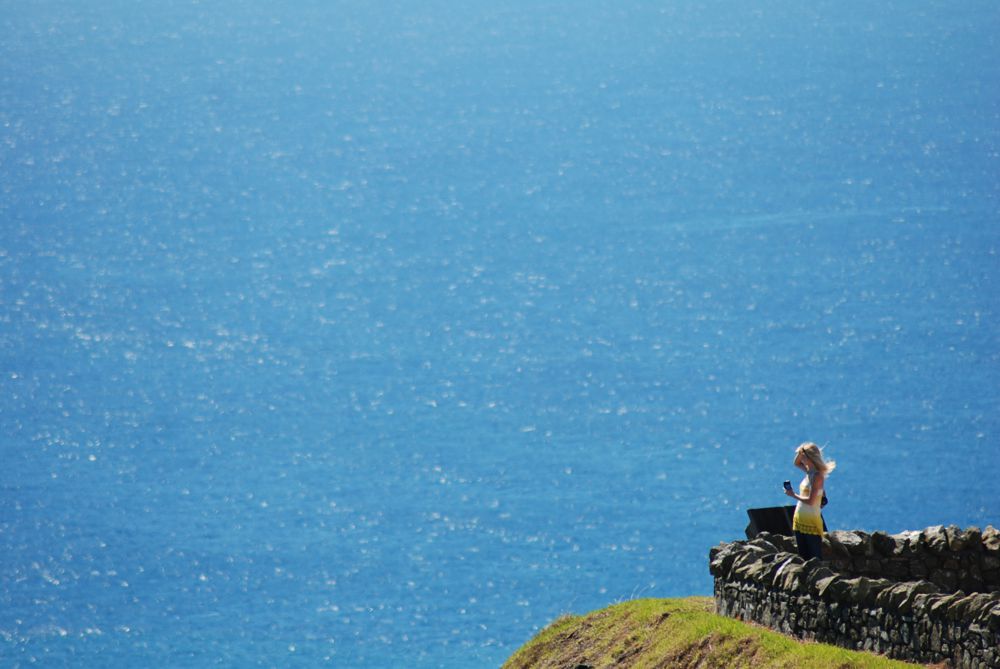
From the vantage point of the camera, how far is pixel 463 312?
62844 millimetres

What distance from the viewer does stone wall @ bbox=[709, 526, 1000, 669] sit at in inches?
604

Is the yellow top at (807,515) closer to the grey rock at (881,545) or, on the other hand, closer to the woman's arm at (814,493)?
the woman's arm at (814,493)

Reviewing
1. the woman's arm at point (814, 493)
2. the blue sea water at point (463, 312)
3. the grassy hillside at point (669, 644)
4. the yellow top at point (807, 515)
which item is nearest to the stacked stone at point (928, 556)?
the grassy hillside at point (669, 644)

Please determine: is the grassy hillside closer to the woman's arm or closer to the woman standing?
the woman standing

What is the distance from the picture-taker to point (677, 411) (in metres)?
59.5

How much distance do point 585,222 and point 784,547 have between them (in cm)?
4535

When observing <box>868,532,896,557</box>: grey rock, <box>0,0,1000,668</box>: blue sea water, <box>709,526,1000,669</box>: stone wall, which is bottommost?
→ <box>709,526,1000,669</box>: stone wall

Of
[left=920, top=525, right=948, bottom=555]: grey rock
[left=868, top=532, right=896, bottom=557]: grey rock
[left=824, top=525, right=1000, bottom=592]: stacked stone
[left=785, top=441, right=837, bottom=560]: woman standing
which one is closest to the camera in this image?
[left=785, top=441, right=837, bottom=560]: woman standing

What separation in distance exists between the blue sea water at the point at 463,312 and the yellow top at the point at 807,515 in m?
32.9

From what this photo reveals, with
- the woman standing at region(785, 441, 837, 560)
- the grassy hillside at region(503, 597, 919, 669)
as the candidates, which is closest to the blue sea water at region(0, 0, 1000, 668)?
the grassy hillside at region(503, 597, 919, 669)

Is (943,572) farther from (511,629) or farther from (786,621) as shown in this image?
(511,629)

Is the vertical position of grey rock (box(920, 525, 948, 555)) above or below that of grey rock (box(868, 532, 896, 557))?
below

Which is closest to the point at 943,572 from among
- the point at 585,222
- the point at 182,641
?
the point at 182,641

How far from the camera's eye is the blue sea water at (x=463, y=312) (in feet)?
180
